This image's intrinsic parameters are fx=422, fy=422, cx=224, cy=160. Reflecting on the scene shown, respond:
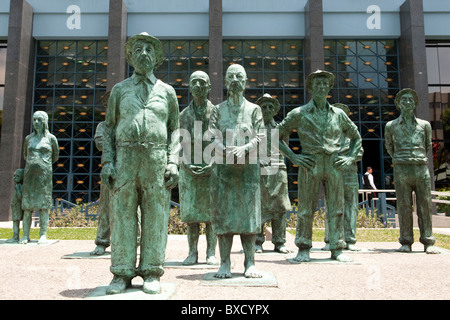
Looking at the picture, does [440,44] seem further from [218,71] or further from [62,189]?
[62,189]

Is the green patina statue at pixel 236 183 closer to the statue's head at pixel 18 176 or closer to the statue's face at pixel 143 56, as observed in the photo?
the statue's face at pixel 143 56

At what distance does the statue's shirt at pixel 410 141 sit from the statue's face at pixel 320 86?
7.97 feet

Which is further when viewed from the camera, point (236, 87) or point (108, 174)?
point (236, 87)

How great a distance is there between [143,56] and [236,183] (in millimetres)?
1679

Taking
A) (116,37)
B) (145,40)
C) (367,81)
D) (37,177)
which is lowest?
(37,177)

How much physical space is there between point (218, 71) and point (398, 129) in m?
11.7

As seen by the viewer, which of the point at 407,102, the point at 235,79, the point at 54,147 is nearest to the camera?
the point at 235,79

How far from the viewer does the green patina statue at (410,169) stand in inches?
301

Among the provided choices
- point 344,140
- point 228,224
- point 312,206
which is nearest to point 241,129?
point 228,224

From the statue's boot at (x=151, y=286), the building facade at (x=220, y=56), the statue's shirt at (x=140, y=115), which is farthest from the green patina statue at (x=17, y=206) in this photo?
the building facade at (x=220, y=56)

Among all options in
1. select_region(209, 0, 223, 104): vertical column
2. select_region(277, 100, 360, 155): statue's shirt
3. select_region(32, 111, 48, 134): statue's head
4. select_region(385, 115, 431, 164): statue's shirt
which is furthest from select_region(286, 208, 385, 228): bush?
select_region(32, 111, 48, 134): statue's head

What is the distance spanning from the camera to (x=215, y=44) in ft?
61.1

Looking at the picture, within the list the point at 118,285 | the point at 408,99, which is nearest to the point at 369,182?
the point at 408,99

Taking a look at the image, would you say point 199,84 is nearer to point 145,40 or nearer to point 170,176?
point 145,40
